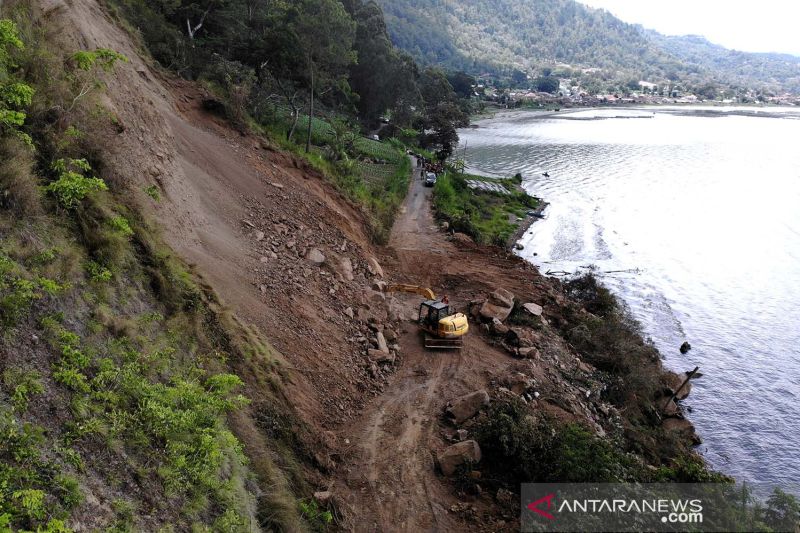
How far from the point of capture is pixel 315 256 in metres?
22.1

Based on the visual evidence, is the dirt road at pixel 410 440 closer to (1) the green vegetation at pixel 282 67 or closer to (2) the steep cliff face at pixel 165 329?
(2) the steep cliff face at pixel 165 329

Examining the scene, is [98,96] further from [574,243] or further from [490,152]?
[490,152]

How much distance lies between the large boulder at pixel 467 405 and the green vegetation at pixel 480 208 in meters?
23.6

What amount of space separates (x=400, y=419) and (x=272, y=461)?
19.5 feet

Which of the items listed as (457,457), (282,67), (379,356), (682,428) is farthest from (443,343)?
(282,67)

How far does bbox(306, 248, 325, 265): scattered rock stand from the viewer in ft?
71.6

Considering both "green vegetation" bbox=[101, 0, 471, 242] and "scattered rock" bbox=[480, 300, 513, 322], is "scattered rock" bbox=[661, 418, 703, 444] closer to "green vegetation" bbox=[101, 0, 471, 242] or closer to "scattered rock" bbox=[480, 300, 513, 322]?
"scattered rock" bbox=[480, 300, 513, 322]

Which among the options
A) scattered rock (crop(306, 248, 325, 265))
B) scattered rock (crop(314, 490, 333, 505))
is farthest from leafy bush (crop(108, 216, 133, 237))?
scattered rock (crop(306, 248, 325, 265))

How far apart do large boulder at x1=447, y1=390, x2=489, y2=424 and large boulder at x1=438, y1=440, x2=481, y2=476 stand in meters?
1.86

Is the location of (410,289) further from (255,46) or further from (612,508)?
(255,46)

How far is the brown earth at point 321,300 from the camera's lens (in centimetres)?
1397

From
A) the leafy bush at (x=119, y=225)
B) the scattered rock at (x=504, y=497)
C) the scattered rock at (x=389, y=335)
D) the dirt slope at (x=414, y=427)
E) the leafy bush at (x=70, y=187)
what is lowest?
the scattered rock at (x=504, y=497)

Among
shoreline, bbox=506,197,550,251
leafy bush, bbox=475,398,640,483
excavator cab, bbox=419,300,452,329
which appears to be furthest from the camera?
shoreline, bbox=506,197,550,251

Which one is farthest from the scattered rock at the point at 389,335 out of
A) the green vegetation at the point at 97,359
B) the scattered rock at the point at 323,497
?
the scattered rock at the point at 323,497
